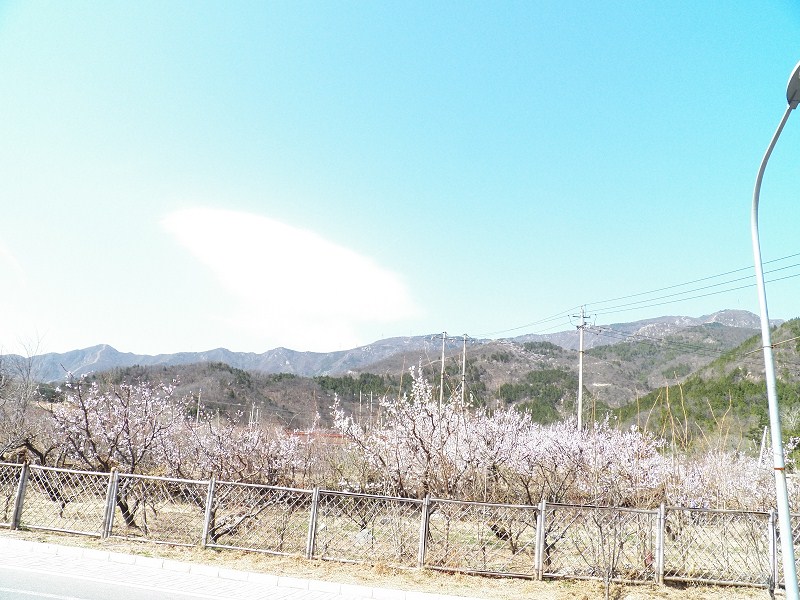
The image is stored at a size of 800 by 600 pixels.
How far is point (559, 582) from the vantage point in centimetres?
831

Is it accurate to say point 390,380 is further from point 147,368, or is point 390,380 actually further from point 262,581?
point 262,581

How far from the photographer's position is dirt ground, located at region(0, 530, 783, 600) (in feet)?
25.4

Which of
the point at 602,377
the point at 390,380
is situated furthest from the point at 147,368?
the point at 602,377

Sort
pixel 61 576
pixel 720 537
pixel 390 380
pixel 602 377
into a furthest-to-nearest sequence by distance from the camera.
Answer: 1. pixel 602 377
2. pixel 390 380
3. pixel 720 537
4. pixel 61 576

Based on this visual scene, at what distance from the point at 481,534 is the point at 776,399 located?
4.77 metres

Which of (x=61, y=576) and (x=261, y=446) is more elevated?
(x=261, y=446)

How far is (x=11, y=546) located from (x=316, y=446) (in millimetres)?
8929

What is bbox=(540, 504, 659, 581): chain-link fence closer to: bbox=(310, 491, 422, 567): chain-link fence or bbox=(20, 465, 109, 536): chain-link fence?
bbox=(310, 491, 422, 567): chain-link fence

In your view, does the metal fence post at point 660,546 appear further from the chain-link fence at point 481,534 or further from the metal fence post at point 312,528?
the metal fence post at point 312,528

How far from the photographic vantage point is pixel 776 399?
6.59 m

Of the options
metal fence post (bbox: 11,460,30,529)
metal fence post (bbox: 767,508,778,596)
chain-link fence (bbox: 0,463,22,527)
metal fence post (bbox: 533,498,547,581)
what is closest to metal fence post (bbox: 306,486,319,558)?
metal fence post (bbox: 533,498,547,581)

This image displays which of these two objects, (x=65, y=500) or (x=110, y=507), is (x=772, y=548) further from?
(x=65, y=500)

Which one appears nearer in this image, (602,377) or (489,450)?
(489,450)

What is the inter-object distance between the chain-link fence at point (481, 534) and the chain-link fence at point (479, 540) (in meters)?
0.02
